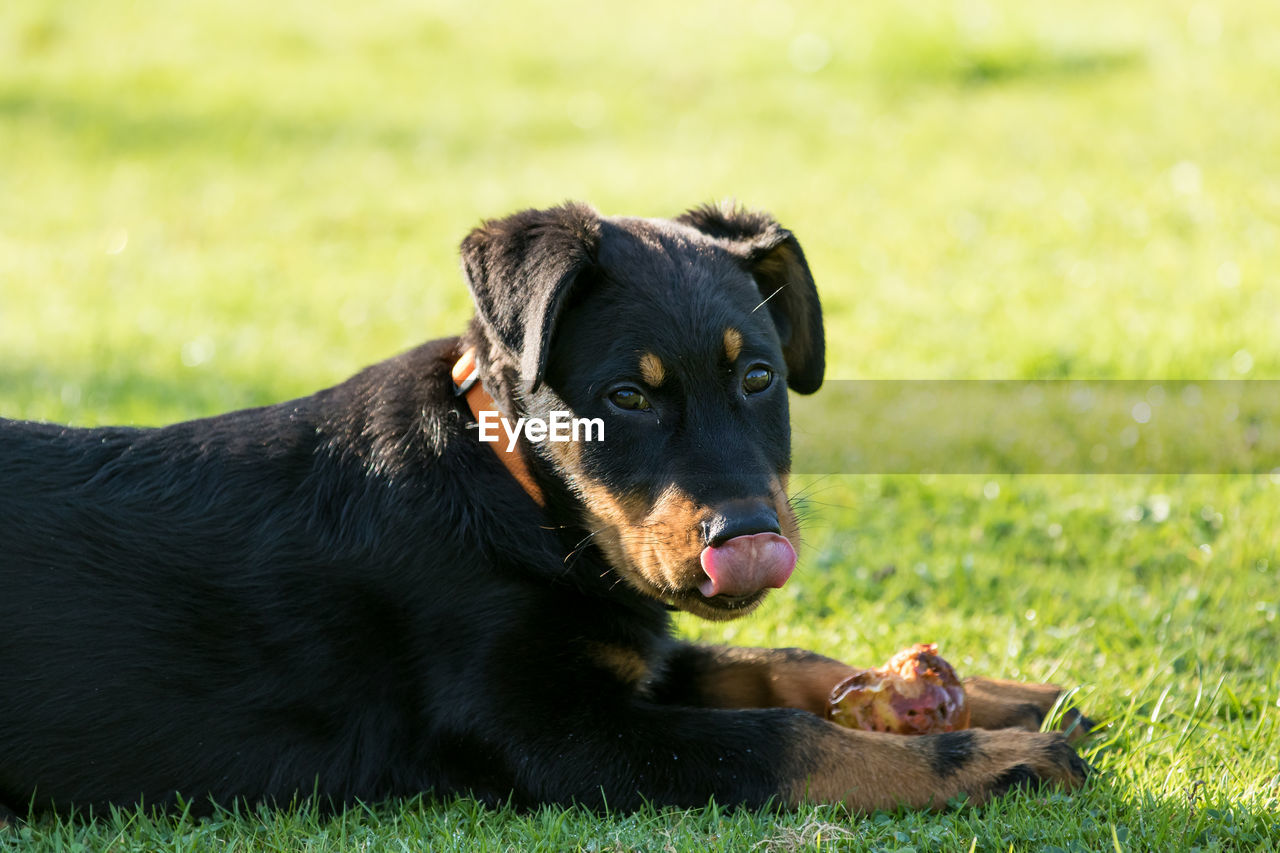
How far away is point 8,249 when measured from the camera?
39.7 ft

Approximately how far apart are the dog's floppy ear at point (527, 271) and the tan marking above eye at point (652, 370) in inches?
10.1

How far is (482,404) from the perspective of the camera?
12.2 ft

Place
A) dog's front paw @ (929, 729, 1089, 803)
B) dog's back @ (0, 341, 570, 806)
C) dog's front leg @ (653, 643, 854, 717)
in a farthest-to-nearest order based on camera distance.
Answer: dog's front leg @ (653, 643, 854, 717) < dog's back @ (0, 341, 570, 806) < dog's front paw @ (929, 729, 1089, 803)

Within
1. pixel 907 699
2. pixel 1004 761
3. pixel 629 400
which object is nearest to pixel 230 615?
pixel 629 400

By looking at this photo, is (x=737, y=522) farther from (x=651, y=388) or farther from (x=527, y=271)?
(x=527, y=271)

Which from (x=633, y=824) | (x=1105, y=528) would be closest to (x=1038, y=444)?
(x=1105, y=528)

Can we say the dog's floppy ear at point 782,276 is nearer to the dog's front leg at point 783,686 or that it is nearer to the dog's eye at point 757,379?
A: the dog's eye at point 757,379

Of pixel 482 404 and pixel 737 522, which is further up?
pixel 482 404

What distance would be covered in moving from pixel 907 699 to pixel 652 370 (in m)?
1.16

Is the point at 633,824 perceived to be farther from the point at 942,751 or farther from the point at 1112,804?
the point at 1112,804

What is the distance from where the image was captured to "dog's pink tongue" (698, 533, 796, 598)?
3.20 metres

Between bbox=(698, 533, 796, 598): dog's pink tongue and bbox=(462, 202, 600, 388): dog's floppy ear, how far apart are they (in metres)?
0.66

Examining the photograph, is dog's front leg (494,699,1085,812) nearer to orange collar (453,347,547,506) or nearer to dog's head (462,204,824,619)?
dog's head (462,204,824,619)

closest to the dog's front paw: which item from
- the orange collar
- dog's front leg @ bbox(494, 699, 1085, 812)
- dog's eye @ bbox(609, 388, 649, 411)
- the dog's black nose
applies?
dog's front leg @ bbox(494, 699, 1085, 812)
